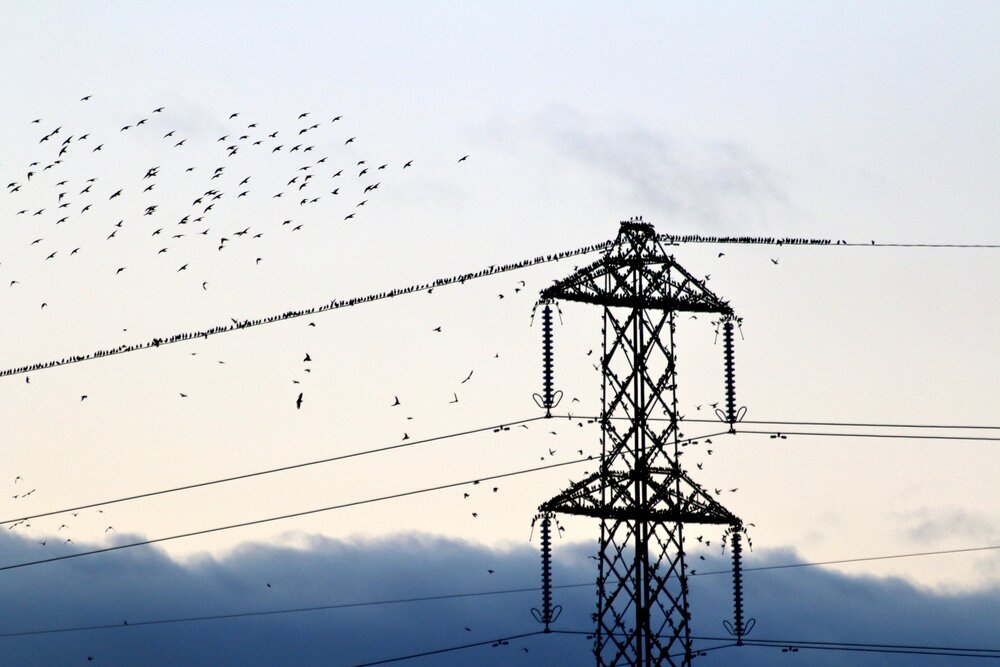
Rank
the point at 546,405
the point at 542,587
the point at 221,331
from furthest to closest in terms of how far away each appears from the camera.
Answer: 1. the point at 542,587
2. the point at 546,405
3. the point at 221,331

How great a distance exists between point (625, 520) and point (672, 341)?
6.83 m

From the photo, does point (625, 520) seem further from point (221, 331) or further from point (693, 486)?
point (221, 331)

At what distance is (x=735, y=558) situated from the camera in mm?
58062

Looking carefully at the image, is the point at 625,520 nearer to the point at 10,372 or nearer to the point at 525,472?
the point at 525,472

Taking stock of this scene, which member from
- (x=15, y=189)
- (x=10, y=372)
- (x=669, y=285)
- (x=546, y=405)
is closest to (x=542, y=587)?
(x=546, y=405)

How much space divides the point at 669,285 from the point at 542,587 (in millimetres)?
12386

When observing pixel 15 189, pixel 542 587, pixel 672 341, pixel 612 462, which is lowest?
pixel 542 587

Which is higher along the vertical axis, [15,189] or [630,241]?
[15,189]

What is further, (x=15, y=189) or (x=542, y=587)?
(x=15, y=189)

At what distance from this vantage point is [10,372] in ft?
156

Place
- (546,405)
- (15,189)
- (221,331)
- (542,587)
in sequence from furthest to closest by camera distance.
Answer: (15,189)
(542,587)
(546,405)
(221,331)

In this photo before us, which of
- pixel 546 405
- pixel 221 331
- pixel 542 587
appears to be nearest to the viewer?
pixel 221 331

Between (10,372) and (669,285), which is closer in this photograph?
(10,372)

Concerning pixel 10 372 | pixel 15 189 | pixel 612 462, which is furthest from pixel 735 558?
pixel 15 189
